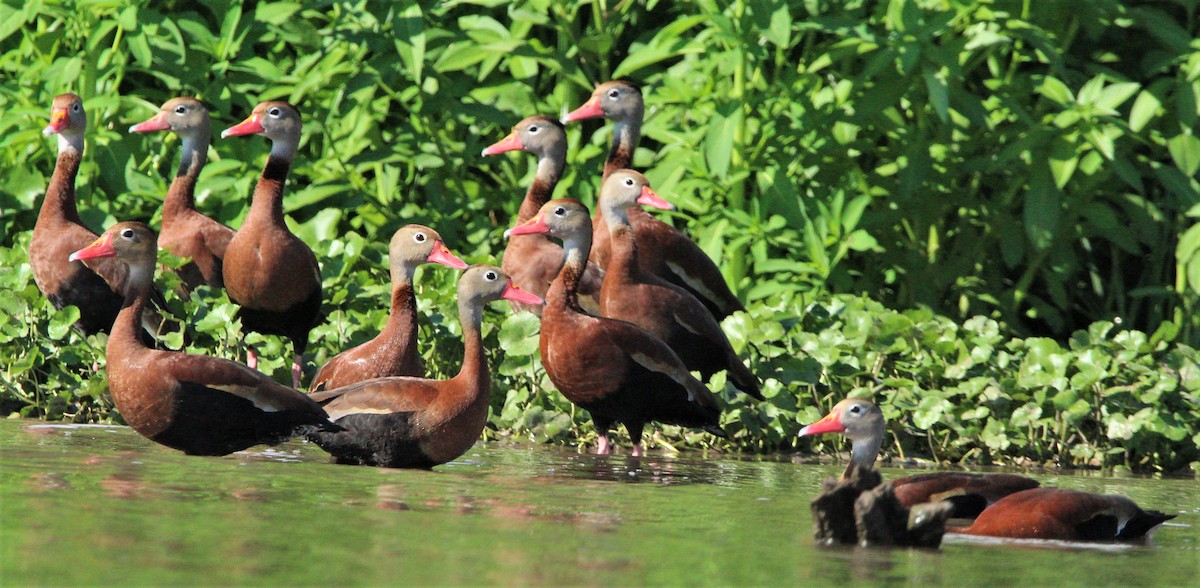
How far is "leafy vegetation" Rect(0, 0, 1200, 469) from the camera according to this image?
24.0 ft

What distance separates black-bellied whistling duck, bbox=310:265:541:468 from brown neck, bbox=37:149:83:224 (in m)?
2.39

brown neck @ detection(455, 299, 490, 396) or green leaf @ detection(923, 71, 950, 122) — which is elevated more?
green leaf @ detection(923, 71, 950, 122)

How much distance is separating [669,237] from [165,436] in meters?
3.02

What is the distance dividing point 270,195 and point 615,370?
2116mm

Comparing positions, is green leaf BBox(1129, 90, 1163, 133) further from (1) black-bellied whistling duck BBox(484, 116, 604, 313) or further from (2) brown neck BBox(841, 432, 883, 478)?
(2) brown neck BBox(841, 432, 883, 478)

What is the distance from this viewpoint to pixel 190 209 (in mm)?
8289

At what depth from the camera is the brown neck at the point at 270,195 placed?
25.2 ft

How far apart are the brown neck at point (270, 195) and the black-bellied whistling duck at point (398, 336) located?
813 mm

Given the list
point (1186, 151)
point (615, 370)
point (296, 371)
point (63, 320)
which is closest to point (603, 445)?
point (615, 370)

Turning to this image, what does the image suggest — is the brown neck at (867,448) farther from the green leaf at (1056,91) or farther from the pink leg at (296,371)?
the pink leg at (296,371)

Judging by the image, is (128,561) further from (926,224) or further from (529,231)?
(926,224)

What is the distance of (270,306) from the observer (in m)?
7.56

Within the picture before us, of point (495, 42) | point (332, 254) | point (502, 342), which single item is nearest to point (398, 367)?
point (502, 342)

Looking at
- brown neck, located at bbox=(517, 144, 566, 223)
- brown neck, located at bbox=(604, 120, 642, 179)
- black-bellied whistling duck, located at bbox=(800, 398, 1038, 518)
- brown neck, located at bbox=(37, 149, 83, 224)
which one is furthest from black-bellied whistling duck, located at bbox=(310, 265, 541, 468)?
brown neck, located at bbox=(604, 120, 642, 179)
